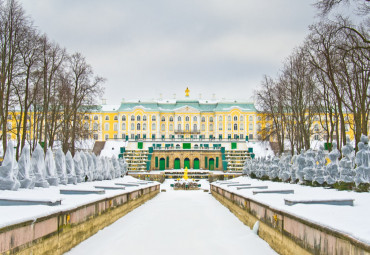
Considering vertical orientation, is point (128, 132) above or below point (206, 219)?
above

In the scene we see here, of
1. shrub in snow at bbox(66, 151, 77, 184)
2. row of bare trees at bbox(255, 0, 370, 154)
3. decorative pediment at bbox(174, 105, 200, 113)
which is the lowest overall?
shrub in snow at bbox(66, 151, 77, 184)

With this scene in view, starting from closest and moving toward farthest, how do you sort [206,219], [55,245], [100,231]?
[55,245] → [100,231] → [206,219]

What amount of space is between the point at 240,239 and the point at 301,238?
2965 mm

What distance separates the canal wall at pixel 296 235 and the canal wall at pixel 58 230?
150 inches

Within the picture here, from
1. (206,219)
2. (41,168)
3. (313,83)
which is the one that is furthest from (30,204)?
(313,83)

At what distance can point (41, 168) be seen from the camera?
14969mm

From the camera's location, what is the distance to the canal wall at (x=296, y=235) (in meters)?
4.95

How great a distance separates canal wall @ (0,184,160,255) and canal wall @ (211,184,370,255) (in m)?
3.82

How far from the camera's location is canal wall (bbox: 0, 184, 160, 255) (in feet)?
18.9

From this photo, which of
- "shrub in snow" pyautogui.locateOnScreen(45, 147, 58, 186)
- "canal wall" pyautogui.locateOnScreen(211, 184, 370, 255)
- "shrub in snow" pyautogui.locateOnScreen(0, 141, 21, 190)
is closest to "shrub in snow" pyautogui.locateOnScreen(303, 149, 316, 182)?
"canal wall" pyautogui.locateOnScreen(211, 184, 370, 255)

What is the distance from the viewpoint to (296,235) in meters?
6.72

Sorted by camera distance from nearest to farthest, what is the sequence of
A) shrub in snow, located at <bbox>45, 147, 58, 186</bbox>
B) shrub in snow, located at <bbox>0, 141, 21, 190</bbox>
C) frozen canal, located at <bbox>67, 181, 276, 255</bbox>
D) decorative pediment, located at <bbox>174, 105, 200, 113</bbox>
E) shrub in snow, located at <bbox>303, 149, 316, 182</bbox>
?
frozen canal, located at <bbox>67, 181, 276, 255</bbox> < shrub in snow, located at <bbox>0, 141, 21, 190</bbox> < shrub in snow, located at <bbox>45, 147, 58, 186</bbox> < shrub in snow, located at <bbox>303, 149, 316, 182</bbox> < decorative pediment, located at <bbox>174, 105, 200, 113</bbox>

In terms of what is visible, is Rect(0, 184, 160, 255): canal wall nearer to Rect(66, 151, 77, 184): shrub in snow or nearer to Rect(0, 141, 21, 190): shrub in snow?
Rect(0, 141, 21, 190): shrub in snow

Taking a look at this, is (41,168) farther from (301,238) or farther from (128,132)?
(128,132)
